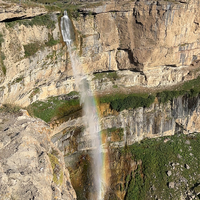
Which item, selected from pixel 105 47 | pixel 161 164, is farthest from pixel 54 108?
pixel 161 164

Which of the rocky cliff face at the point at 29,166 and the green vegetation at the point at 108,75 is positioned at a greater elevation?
the green vegetation at the point at 108,75

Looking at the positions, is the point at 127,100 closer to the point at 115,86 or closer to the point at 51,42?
the point at 115,86

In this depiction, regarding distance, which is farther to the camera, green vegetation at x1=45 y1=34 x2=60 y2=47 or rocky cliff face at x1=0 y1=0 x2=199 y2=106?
green vegetation at x1=45 y1=34 x2=60 y2=47

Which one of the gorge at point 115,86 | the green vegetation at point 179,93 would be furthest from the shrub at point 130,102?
the green vegetation at point 179,93

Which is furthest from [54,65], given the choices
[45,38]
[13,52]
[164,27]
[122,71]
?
[164,27]

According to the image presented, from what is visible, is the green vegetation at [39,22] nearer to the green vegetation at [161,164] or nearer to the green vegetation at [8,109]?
the green vegetation at [8,109]

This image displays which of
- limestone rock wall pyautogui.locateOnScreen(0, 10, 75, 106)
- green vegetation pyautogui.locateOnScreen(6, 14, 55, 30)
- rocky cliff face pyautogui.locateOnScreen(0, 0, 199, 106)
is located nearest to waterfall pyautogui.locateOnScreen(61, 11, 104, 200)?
rocky cliff face pyautogui.locateOnScreen(0, 0, 199, 106)

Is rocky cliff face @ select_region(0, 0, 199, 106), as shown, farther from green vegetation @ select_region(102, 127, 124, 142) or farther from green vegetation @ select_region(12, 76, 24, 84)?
green vegetation @ select_region(102, 127, 124, 142)
